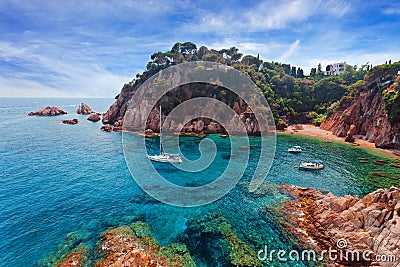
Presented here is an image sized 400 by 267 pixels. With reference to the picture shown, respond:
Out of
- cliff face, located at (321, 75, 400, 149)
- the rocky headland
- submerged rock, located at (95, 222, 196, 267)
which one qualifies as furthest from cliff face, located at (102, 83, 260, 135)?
submerged rock, located at (95, 222, 196, 267)

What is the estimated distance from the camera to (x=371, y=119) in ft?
161

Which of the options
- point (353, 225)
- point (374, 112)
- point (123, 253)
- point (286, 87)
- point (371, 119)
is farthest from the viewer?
point (286, 87)

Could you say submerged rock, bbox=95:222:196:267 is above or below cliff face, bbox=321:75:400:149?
below

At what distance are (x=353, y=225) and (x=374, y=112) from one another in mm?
45829

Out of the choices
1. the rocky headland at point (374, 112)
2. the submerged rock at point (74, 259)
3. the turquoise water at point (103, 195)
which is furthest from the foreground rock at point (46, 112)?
the rocky headland at point (374, 112)

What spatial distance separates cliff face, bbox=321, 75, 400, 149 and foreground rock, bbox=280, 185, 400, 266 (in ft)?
110

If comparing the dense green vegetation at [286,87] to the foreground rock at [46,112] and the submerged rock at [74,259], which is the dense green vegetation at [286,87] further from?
the submerged rock at [74,259]

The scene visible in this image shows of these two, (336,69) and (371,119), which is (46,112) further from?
(336,69)

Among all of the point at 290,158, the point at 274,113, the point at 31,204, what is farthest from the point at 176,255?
the point at 274,113

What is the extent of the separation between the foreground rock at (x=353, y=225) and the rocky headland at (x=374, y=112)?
3351 cm

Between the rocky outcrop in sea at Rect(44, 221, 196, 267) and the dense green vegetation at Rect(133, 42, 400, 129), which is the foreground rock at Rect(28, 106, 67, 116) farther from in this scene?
the rocky outcrop in sea at Rect(44, 221, 196, 267)

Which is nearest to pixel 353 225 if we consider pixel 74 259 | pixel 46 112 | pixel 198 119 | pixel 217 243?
pixel 217 243

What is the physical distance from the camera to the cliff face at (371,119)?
136ft

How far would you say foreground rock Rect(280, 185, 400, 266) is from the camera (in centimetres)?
1346
